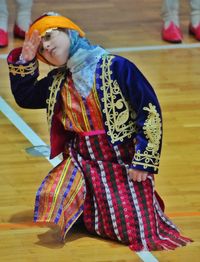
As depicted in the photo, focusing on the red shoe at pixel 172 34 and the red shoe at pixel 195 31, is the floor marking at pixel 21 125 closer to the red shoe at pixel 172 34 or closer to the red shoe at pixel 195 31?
the red shoe at pixel 172 34

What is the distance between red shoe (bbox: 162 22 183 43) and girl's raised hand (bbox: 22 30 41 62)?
2.92m

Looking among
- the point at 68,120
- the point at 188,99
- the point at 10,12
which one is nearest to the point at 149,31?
the point at 10,12

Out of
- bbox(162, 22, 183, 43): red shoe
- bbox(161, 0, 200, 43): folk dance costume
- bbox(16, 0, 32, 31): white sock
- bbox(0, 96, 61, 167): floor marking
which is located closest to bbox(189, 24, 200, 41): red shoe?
bbox(161, 0, 200, 43): folk dance costume

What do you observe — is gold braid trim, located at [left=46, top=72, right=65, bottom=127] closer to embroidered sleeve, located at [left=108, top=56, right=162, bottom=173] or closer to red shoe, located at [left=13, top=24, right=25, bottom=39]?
embroidered sleeve, located at [left=108, top=56, right=162, bottom=173]

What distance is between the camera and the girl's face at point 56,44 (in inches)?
149

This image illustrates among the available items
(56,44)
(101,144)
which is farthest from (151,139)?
(56,44)

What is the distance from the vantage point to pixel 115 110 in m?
3.79

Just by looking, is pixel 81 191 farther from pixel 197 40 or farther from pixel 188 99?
pixel 197 40

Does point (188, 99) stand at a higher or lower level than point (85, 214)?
lower

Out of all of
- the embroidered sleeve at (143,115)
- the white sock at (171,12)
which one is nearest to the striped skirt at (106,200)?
the embroidered sleeve at (143,115)

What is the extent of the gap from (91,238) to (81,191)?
187 millimetres

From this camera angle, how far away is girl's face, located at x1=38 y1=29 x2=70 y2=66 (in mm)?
3785

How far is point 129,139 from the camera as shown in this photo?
3.83 metres

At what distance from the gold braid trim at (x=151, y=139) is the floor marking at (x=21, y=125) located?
100cm
